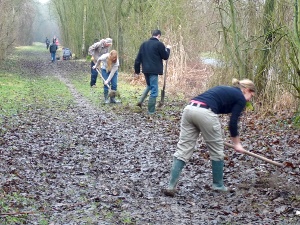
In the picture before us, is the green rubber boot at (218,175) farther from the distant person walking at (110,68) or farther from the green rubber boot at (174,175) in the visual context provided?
the distant person walking at (110,68)

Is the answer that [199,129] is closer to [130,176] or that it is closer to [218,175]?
[218,175]

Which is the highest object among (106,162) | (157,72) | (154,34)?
(154,34)

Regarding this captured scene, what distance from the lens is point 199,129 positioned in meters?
6.70

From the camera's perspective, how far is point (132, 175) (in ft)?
26.3

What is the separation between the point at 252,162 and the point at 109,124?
16.0 feet

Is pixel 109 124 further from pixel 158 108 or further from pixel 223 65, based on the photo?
pixel 223 65

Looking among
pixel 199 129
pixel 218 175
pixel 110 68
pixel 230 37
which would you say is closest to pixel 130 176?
pixel 218 175

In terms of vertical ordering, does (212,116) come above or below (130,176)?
above

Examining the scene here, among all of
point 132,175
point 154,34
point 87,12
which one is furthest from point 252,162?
point 87,12

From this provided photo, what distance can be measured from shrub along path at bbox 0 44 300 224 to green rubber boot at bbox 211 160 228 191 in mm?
127

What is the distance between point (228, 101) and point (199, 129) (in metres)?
0.55

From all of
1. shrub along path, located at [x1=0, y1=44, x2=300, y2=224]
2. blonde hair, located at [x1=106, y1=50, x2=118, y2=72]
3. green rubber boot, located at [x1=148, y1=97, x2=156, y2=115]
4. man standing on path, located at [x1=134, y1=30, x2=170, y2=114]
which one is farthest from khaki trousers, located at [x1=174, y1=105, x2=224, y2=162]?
blonde hair, located at [x1=106, y1=50, x2=118, y2=72]

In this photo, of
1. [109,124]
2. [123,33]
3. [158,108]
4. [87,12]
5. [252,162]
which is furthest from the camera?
[87,12]

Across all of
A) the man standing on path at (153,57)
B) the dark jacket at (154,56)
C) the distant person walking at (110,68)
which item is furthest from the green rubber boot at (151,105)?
the distant person walking at (110,68)
